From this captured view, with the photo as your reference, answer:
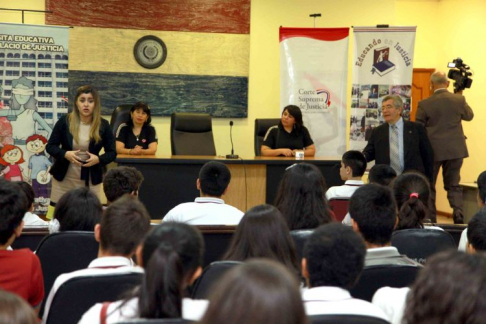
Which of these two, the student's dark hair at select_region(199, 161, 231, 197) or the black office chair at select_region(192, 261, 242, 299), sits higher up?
the student's dark hair at select_region(199, 161, 231, 197)

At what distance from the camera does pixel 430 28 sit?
9.74 m

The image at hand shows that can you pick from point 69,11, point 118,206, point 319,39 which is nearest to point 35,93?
point 69,11

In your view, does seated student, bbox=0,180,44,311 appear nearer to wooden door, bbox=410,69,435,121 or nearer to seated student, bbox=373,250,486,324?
seated student, bbox=373,250,486,324

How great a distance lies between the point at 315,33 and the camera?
309 inches

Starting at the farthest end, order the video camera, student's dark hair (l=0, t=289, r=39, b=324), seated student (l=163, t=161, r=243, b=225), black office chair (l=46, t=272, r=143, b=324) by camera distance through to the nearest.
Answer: the video camera, seated student (l=163, t=161, r=243, b=225), black office chair (l=46, t=272, r=143, b=324), student's dark hair (l=0, t=289, r=39, b=324)

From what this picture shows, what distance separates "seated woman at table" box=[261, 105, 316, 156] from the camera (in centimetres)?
701

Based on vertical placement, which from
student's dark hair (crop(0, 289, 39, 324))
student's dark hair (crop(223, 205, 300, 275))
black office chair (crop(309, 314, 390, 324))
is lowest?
black office chair (crop(309, 314, 390, 324))

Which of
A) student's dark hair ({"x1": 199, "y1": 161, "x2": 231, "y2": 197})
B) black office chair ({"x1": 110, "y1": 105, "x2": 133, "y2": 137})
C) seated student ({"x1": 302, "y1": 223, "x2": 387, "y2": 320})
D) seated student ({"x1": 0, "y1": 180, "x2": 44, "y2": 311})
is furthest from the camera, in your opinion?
black office chair ({"x1": 110, "y1": 105, "x2": 133, "y2": 137})

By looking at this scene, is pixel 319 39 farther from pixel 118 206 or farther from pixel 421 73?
pixel 118 206

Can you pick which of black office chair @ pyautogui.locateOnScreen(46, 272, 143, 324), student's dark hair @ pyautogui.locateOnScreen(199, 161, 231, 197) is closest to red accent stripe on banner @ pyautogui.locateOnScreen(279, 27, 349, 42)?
student's dark hair @ pyautogui.locateOnScreen(199, 161, 231, 197)

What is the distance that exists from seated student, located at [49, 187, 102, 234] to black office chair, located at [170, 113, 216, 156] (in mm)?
4296

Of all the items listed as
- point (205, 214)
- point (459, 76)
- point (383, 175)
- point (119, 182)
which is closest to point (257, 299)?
point (205, 214)

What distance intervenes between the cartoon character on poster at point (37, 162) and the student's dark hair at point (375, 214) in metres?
4.21

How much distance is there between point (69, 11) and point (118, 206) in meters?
6.36
